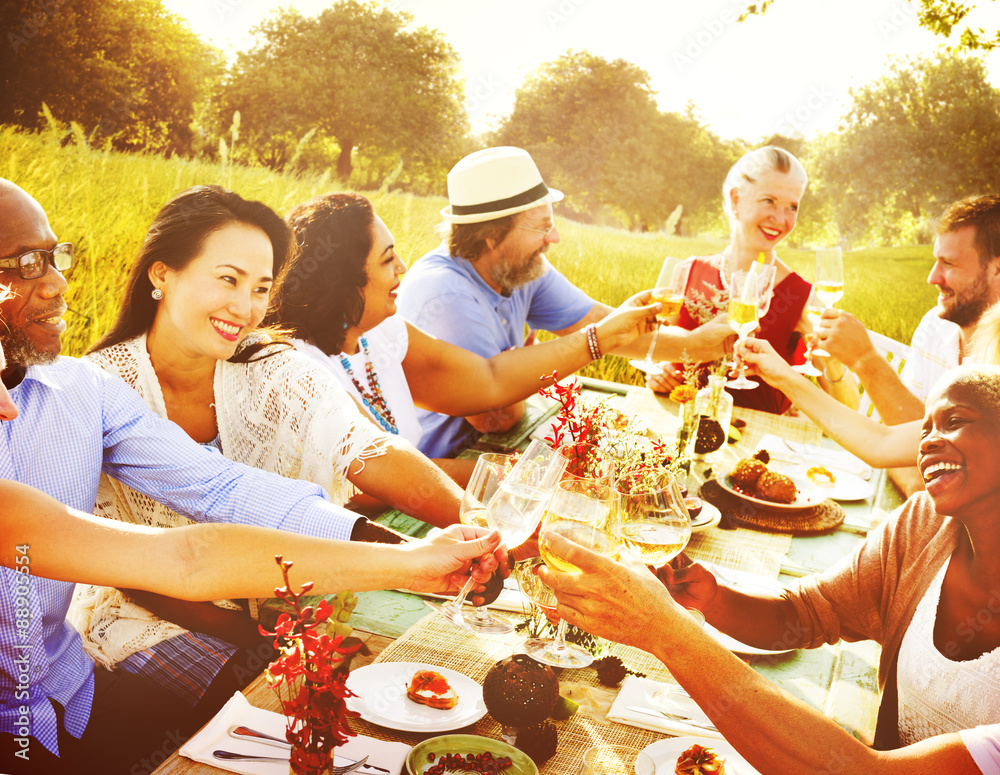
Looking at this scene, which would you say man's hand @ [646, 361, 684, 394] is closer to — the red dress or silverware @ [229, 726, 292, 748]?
the red dress

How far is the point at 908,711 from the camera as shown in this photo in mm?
1289

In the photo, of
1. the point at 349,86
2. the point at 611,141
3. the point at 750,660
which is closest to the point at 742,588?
the point at 750,660

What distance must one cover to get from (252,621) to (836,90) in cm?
550

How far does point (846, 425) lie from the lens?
2.15 meters

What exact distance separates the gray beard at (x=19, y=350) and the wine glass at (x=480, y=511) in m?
0.90

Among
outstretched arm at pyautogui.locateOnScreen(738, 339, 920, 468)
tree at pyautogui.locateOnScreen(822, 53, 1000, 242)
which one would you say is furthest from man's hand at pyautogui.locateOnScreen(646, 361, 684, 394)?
Result: tree at pyautogui.locateOnScreen(822, 53, 1000, 242)

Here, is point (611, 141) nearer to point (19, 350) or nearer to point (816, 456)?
point (816, 456)

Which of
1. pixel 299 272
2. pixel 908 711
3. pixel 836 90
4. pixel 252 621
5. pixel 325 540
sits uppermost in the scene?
pixel 836 90

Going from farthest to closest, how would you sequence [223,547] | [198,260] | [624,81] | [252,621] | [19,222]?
[624,81]
[198,260]
[252,621]
[19,222]
[223,547]

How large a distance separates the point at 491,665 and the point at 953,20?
225 inches

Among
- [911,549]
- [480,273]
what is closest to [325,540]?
[911,549]

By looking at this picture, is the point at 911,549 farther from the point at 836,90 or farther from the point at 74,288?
the point at 836,90

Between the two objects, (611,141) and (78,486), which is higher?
(611,141)

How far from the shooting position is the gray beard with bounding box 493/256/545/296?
326 cm
